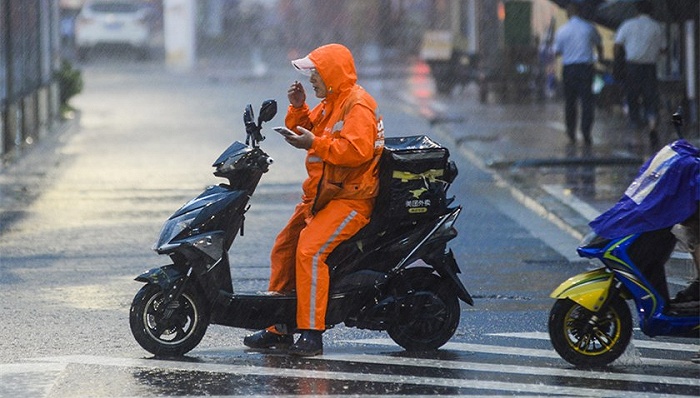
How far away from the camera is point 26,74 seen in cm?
2194

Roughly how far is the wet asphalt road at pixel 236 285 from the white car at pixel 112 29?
81.9 feet

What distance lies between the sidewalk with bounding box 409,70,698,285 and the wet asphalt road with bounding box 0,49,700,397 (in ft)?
0.90

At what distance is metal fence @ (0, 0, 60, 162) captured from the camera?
19.6m

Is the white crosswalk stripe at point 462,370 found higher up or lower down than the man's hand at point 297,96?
lower down

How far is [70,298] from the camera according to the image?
993cm

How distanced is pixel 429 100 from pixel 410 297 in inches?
835

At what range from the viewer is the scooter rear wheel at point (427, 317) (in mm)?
8094

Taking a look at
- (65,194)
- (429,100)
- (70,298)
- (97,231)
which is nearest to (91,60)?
(429,100)

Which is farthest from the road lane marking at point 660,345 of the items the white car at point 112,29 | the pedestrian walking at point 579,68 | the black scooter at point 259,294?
the white car at point 112,29

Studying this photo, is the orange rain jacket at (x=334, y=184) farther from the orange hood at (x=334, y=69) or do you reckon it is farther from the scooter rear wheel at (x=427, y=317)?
the scooter rear wheel at (x=427, y=317)

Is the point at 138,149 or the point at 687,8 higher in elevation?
the point at 687,8

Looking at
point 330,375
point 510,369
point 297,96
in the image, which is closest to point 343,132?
point 297,96

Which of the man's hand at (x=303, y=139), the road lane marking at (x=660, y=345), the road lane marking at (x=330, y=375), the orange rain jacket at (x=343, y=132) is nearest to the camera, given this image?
the road lane marking at (x=330, y=375)

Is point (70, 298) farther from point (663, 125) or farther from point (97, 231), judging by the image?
point (663, 125)
